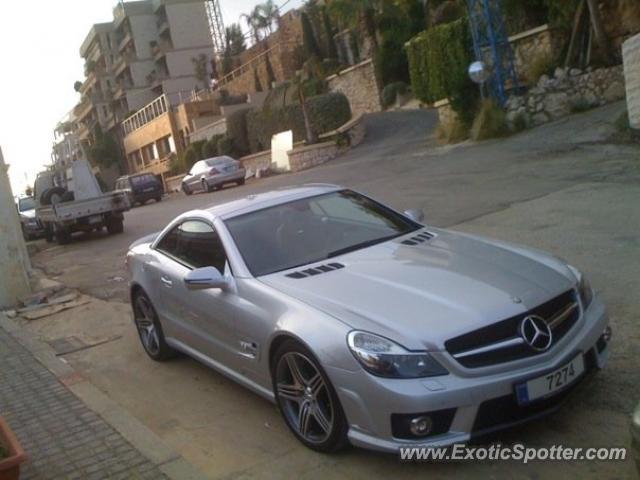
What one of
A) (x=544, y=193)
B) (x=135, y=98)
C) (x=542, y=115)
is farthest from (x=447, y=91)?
(x=135, y=98)

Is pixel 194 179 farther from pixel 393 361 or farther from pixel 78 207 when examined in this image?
pixel 393 361

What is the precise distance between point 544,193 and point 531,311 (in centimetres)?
753

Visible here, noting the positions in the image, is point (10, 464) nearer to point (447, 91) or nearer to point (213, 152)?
point (447, 91)

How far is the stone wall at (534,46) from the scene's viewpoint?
20061mm

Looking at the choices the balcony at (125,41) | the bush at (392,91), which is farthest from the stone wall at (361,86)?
the balcony at (125,41)

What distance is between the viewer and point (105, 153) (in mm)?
73312

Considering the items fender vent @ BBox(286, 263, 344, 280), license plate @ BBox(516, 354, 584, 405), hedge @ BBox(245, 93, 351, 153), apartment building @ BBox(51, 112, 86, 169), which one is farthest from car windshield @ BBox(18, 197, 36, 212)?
license plate @ BBox(516, 354, 584, 405)

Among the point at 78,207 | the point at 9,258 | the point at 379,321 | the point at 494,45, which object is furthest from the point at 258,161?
the point at 379,321

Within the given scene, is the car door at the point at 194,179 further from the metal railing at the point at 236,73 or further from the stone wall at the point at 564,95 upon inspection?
the metal railing at the point at 236,73

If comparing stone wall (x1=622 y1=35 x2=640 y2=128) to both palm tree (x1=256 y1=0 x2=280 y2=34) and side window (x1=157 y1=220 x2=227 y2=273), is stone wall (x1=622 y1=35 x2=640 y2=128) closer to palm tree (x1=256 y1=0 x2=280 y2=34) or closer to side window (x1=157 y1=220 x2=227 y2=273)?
side window (x1=157 y1=220 x2=227 y2=273)

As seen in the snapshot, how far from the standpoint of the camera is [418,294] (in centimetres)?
390

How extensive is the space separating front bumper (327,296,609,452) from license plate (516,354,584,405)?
1.2 inches

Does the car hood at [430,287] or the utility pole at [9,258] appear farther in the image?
the utility pole at [9,258]

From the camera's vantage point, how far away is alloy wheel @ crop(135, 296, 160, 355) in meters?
6.30
